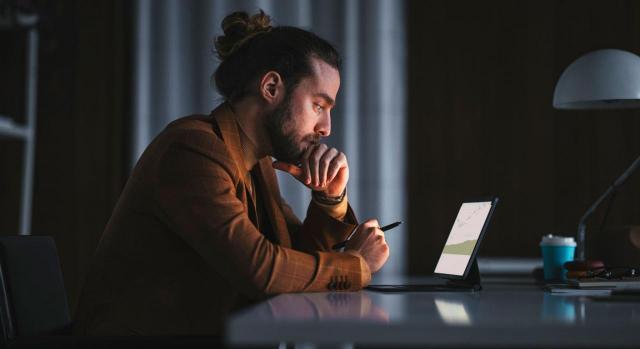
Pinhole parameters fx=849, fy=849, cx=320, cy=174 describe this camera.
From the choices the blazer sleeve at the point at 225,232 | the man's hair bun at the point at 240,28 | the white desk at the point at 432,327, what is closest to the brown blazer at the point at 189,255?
the blazer sleeve at the point at 225,232

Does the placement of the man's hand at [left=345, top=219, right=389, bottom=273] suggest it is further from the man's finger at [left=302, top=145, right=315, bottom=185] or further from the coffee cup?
the coffee cup

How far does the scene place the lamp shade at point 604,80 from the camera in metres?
2.19

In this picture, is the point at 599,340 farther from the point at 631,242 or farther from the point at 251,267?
the point at 631,242

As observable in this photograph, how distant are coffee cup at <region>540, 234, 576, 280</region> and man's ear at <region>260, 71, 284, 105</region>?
2.58 ft

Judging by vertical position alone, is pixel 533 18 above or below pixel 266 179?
above

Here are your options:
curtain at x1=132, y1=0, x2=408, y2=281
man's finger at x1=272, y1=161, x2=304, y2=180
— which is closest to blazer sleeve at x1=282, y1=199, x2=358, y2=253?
man's finger at x1=272, y1=161, x2=304, y2=180

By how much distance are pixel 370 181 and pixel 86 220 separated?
1280 millimetres

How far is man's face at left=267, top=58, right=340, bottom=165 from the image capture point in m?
1.84

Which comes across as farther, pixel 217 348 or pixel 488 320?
pixel 217 348

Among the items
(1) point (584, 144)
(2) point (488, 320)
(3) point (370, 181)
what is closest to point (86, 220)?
(3) point (370, 181)

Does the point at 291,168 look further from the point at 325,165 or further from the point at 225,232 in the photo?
the point at 225,232

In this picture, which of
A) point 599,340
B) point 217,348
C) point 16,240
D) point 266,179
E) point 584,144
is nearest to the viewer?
point 599,340

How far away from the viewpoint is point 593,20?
12.0ft

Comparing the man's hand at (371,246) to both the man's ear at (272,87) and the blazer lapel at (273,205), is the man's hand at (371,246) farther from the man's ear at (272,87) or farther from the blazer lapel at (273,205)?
the man's ear at (272,87)
